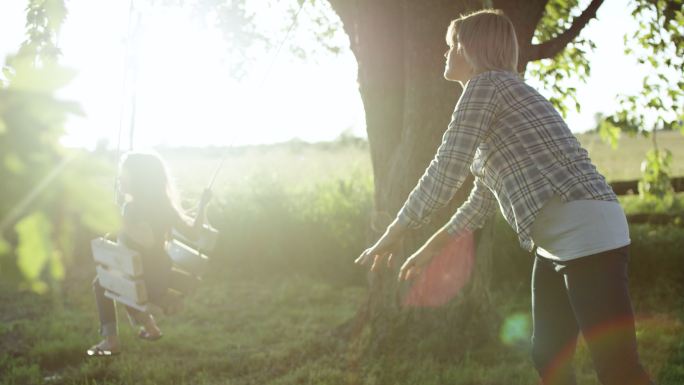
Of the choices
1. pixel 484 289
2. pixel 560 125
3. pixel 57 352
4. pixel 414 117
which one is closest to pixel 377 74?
pixel 414 117

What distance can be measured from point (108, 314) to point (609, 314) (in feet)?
12.4

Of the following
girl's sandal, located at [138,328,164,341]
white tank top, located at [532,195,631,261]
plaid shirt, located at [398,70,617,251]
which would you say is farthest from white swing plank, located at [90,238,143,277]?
white tank top, located at [532,195,631,261]

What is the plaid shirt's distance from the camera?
231 cm

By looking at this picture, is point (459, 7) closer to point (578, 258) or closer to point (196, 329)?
point (578, 258)

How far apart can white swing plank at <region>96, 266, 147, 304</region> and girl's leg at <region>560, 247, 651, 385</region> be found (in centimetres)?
287

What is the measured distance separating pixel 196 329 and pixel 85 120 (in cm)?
532

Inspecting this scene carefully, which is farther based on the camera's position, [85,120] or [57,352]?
[57,352]

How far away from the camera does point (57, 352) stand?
5.48 meters

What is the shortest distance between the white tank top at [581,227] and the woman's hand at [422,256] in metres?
0.54

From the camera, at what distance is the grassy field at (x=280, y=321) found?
4.72m

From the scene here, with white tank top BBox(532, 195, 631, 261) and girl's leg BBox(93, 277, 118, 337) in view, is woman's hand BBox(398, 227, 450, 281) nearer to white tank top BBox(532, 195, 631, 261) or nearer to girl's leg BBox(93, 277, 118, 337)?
white tank top BBox(532, 195, 631, 261)

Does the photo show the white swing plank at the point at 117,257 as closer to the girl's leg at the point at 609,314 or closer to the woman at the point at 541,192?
the woman at the point at 541,192

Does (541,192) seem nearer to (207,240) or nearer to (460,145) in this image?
(460,145)

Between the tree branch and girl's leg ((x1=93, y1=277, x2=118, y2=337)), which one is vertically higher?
the tree branch
